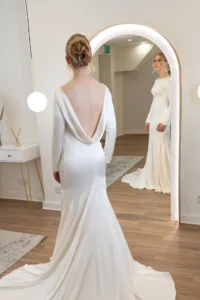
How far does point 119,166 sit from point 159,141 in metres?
0.57

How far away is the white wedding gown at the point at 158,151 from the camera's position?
305 centimetres

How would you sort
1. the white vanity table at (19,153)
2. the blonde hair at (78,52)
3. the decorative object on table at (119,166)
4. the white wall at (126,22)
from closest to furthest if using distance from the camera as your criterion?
the blonde hair at (78,52)
the white wall at (126,22)
the decorative object on table at (119,166)
the white vanity table at (19,153)

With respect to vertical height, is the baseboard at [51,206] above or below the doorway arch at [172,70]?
below

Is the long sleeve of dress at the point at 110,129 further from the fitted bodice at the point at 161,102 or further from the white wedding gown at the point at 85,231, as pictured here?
the fitted bodice at the point at 161,102

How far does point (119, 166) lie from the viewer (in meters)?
3.51

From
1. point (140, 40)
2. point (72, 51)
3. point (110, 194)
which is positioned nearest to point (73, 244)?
point (72, 51)

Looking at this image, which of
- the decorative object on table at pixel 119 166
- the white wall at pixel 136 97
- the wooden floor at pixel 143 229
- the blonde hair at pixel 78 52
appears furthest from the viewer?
the decorative object on table at pixel 119 166

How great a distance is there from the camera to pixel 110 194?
11.3 feet

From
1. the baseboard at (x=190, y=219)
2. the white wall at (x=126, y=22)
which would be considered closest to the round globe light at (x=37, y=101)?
the white wall at (x=126, y=22)

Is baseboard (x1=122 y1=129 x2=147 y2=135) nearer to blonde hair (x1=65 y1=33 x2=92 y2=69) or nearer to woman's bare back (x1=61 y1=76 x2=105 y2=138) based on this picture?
woman's bare back (x1=61 y1=76 x2=105 y2=138)

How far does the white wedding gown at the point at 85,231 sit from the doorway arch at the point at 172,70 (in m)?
1.15

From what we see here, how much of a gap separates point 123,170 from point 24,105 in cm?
141

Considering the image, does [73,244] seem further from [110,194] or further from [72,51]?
[110,194]

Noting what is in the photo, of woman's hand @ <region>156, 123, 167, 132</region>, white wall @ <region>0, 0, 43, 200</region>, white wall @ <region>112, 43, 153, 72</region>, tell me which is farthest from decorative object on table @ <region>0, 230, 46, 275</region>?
white wall @ <region>112, 43, 153, 72</region>
